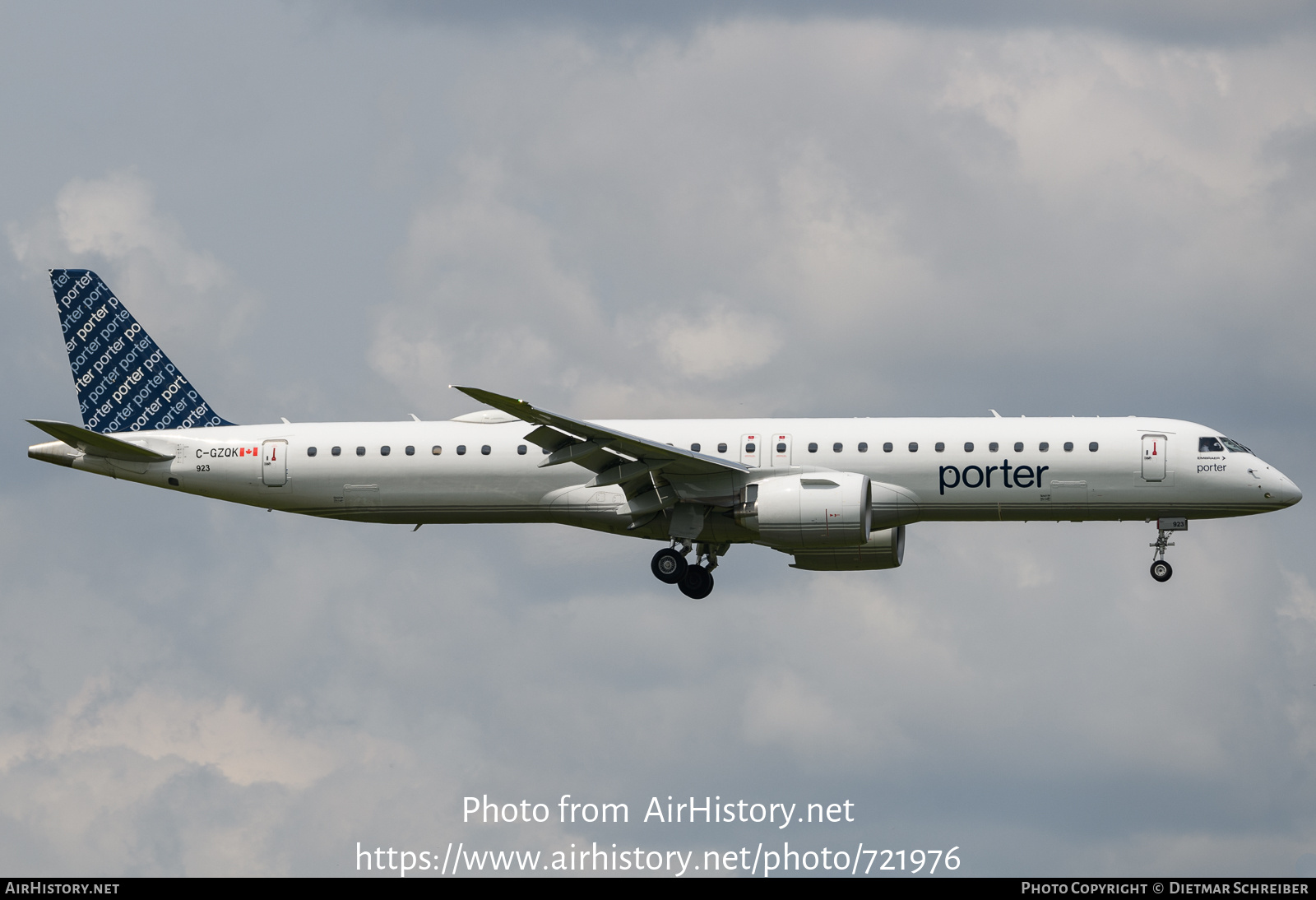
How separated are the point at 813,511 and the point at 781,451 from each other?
2.94m

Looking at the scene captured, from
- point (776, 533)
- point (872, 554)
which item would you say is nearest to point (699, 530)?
point (776, 533)

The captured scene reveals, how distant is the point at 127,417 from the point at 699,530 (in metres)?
18.9

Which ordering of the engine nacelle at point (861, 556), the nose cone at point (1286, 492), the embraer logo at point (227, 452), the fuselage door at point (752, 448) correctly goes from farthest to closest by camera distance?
1. the engine nacelle at point (861, 556)
2. the embraer logo at point (227, 452)
3. the fuselage door at point (752, 448)
4. the nose cone at point (1286, 492)

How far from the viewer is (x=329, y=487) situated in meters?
54.7

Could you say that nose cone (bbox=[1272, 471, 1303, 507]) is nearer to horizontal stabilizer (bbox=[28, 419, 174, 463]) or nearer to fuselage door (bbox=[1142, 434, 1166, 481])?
fuselage door (bbox=[1142, 434, 1166, 481])

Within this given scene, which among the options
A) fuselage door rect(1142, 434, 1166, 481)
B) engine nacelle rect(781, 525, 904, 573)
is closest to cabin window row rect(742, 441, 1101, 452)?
fuselage door rect(1142, 434, 1166, 481)

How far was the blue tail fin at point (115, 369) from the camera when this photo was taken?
5706cm

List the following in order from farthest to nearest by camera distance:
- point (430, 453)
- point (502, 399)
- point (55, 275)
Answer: point (55, 275)
point (430, 453)
point (502, 399)

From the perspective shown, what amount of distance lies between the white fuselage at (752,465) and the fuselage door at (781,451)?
47 millimetres

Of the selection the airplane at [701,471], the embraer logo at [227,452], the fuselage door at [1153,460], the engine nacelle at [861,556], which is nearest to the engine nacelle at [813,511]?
the airplane at [701,471]

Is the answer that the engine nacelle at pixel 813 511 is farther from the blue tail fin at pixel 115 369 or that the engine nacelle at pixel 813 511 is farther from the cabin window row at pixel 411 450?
the blue tail fin at pixel 115 369

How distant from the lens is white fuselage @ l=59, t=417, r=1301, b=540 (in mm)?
51094

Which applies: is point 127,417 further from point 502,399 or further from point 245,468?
point 502,399

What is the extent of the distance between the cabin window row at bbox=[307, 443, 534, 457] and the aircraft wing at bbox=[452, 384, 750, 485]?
1.74 metres
